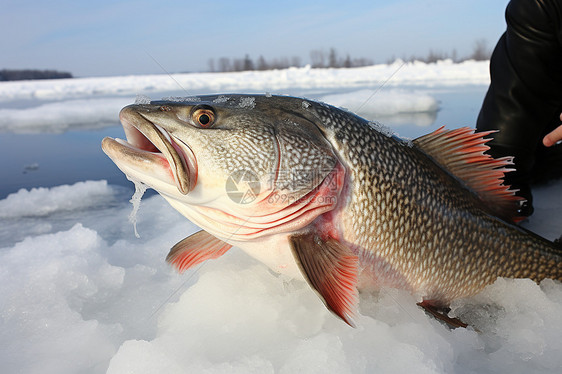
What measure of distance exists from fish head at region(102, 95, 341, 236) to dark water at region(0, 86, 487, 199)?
1.96 meters

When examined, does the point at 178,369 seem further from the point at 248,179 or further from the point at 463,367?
the point at 463,367

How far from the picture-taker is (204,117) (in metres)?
1.47

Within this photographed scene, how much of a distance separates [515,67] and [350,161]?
1.72 metres

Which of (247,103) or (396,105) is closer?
(247,103)

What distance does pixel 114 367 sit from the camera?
4.34 feet

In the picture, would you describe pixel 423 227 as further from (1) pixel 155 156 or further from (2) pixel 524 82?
(2) pixel 524 82

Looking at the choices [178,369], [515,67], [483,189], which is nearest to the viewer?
[178,369]

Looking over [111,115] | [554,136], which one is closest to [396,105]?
[111,115]

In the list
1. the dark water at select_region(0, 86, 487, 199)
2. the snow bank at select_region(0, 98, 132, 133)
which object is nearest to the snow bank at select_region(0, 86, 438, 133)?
the snow bank at select_region(0, 98, 132, 133)

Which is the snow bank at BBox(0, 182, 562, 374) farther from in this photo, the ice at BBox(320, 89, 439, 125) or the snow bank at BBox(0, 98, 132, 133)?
the snow bank at BBox(0, 98, 132, 133)

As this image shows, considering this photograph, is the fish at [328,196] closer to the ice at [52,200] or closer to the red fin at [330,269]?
the red fin at [330,269]

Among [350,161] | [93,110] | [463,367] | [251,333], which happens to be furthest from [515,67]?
[93,110]

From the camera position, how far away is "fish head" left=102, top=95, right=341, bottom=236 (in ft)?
4.61

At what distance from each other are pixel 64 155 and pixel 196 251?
4.67 meters
